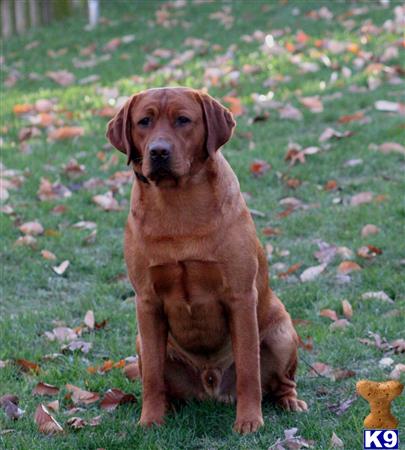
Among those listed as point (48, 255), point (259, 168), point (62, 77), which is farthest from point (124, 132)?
point (62, 77)

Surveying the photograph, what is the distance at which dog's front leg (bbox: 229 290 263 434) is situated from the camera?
181 inches

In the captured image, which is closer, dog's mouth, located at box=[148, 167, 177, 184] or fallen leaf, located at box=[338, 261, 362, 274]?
dog's mouth, located at box=[148, 167, 177, 184]

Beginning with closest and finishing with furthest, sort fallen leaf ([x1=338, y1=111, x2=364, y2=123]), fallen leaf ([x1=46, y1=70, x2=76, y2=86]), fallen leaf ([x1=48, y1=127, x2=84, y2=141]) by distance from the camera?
1. fallen leaf ([x1=338, y1=111, x2=364, y2=123])
2. fallen leaf ([x1=48, y1=127, x2=84, y2=141])
3. fallen leaf ([x1=46, y1=70, x2=76, y2=86])

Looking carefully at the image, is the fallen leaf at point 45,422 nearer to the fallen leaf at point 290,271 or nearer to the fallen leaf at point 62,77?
the fallen leaf at point 290,271

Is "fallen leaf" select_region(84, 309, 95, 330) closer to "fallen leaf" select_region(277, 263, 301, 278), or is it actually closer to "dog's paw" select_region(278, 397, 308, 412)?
"fallen leaf" select_region(277, 263, 301, 278)

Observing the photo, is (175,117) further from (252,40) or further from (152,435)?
(252,40)

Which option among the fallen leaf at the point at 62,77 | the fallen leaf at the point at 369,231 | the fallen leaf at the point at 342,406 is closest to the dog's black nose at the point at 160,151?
the fallen leaf at the point at 342,406

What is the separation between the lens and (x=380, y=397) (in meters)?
3.52

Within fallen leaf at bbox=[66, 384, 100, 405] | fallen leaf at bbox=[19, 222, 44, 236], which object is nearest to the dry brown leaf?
fallen leaf at bbox=[19, 222, 44, 236]

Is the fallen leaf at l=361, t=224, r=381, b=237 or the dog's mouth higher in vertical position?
the dog's mouth

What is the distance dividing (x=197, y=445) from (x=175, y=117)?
1.49 meters

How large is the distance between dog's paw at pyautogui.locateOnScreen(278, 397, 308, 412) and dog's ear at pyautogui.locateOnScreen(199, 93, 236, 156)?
127 centimetres

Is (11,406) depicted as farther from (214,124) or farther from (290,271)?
(290,271)

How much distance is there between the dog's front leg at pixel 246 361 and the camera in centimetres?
459
